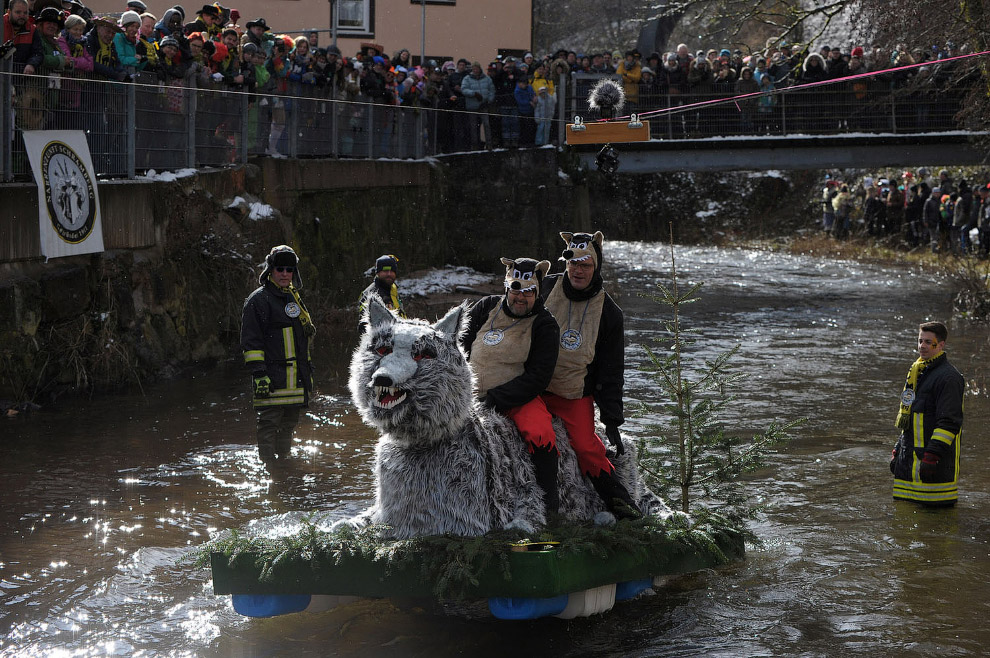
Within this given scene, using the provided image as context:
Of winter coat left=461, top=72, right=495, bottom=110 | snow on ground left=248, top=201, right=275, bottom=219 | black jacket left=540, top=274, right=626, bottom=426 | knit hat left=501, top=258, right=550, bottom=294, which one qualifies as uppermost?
winter coat left=461, top=72, right=495, bottom=110

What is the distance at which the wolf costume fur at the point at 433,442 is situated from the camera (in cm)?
579

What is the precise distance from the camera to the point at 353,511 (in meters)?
8.20

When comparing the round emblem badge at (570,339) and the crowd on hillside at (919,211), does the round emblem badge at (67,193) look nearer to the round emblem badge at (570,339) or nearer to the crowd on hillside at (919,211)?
the round emblem badge at (570,339)

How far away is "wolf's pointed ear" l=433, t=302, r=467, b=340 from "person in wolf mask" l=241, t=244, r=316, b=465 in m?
3.21

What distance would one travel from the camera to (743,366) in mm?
15148

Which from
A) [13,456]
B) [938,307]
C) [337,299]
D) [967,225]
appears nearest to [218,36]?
[337,299]

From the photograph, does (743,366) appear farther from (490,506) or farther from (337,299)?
(490,506)

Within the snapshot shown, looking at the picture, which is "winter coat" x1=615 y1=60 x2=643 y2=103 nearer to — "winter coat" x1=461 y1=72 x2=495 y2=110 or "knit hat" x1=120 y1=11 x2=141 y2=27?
"winter coat" x1=461 y1=72 x2=495 y2=110

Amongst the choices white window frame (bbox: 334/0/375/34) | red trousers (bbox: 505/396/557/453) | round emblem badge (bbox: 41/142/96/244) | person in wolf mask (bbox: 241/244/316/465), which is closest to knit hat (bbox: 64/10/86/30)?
round emblem badge (bbox: 41/142/96/244)

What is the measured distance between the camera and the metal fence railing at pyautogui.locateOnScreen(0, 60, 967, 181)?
11.6 m

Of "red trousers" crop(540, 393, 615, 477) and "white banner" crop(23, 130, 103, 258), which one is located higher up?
"white banner" crop(23, 130, 103, 258)

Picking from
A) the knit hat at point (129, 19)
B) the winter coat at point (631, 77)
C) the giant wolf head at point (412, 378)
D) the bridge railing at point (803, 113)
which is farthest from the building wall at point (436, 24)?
the giant wolf head at point (412, 378)

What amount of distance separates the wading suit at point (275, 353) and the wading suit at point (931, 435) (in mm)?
4829

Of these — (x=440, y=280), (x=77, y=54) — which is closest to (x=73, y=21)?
(x=77, y=54)
